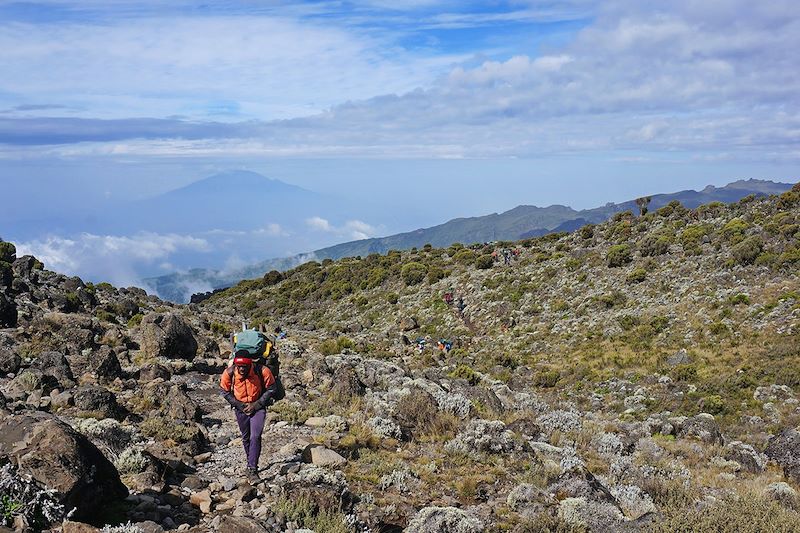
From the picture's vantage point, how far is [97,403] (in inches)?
406

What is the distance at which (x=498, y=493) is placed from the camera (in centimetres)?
836

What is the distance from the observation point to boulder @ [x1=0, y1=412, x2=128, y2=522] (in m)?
5.42

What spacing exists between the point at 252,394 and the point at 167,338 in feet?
36.7

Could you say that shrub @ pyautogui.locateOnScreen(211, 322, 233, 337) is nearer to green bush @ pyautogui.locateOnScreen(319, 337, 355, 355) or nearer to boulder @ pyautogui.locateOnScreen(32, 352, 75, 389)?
green bush @ pyautogui.locateOnScreen(319, 337, 355, 355)

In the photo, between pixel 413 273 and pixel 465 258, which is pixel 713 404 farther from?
pixel 465 258

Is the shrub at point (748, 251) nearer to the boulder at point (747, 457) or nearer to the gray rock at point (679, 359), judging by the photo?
the gray rock at point (679, 359)

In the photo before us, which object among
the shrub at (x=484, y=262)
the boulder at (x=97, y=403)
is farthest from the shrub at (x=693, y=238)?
the boulder at (x=97, y=403)

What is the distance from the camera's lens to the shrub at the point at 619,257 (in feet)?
120

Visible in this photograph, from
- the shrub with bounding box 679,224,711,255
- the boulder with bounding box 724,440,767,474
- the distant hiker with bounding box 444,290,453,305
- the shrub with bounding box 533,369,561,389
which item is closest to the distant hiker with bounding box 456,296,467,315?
the distant hiker with bounding box 444,290,453,305

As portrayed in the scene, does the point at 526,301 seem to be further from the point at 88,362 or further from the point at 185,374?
the point at 88,362

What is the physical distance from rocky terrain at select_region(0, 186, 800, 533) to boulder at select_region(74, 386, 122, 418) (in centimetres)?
5

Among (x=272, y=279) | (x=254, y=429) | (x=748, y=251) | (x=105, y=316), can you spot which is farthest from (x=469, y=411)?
(x=272, y=279)

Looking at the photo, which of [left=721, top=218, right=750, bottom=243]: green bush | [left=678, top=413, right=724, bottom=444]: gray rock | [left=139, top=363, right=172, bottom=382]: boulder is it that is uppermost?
[left=721, top=218, right=750, bottom=243]: green bush

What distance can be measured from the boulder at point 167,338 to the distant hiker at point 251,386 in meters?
10.8
